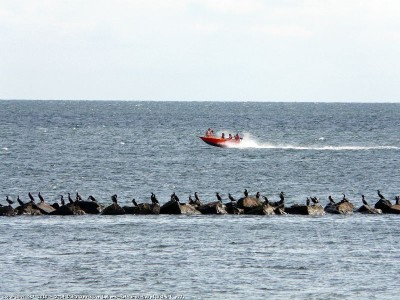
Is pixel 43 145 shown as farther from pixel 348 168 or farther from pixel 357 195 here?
pixel 357 195

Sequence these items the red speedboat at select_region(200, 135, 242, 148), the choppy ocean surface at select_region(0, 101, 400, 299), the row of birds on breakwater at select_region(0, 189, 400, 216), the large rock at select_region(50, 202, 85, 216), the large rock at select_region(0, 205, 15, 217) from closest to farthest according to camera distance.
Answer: the choppy ocean surface at select_region(0, 101, 400, 299) < the large rock at select_region(0, 205, 15, 217) < the large rock at select_region(50, 202, 85, 216) < the row of birds on breakwater at select_region(0, 189, 400, 216) < the red speedboat at select_region(200, 135, 242, 148)

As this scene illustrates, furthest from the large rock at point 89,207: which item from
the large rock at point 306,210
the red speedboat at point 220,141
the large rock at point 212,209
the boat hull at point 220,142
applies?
the boat hull at point 220,142

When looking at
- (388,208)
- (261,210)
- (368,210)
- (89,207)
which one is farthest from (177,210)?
(388,208)

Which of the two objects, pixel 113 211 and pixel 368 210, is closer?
pixel 113 211

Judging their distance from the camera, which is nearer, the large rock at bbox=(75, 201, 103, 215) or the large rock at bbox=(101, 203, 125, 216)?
the large rock at bbox=(101, 203, 125, 216)

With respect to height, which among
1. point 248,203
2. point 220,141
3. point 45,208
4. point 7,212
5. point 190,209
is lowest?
point 7,212

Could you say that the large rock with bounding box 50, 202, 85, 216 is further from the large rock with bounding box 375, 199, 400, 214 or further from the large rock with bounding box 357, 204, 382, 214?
the large rock with bounding box 375, 199, 400, 214

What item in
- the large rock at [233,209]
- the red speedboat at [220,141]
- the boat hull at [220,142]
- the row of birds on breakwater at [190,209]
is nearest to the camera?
the row of birds on breakwater at [190,209]

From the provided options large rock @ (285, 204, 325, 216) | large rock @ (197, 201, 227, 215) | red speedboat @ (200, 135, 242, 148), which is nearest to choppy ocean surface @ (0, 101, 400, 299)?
large rock @ (197, 201, 227, 215)

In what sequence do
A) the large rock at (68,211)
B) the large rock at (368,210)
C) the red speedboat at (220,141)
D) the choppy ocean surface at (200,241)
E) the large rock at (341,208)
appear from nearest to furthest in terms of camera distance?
the choppy ocean surface at (200,241), the large rock at (68,211), the large rock at (341,208), the large rock at (368,210), the red speedboat at (220,141)

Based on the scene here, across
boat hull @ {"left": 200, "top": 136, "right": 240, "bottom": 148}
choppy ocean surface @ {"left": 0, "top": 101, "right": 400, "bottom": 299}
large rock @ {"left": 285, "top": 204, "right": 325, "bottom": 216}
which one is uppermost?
boat hull @ {"left": 200, "top": 136, "right": 240, "bottom": 148}

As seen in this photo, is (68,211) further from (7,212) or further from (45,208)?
(7,212)

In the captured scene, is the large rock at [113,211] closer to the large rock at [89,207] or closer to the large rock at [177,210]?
the large rock at [89,207]

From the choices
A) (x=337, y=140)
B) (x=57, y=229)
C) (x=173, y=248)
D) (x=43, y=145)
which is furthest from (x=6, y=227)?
(x=337, y=140)
